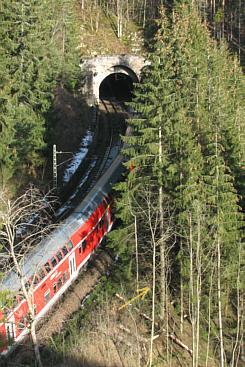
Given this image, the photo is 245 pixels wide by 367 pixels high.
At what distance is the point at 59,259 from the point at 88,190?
11.6m

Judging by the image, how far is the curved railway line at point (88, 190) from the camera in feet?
51.0

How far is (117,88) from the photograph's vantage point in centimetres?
5753

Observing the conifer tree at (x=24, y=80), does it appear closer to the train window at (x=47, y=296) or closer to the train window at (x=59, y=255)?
the train window at (x=59, y=255)

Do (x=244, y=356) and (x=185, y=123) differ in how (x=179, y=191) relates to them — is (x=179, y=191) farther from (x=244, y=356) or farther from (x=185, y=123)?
(x=244, y=356)

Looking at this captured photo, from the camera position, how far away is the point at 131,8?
67688 millimetres

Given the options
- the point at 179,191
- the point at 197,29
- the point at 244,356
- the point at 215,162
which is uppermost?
the point at 197,29

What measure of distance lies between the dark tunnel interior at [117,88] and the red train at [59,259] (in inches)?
1333

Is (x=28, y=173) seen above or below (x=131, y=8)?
below

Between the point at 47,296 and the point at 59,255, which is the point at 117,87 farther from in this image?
the point at 47,296

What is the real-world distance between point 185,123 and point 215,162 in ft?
8.22

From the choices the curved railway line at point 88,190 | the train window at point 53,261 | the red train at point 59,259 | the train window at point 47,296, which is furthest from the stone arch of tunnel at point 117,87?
the train window at point 47,296

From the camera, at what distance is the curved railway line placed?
611 inches

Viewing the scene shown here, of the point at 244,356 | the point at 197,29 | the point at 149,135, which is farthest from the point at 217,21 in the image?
the point at 244,356

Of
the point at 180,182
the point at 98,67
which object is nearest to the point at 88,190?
the point at 180,182
